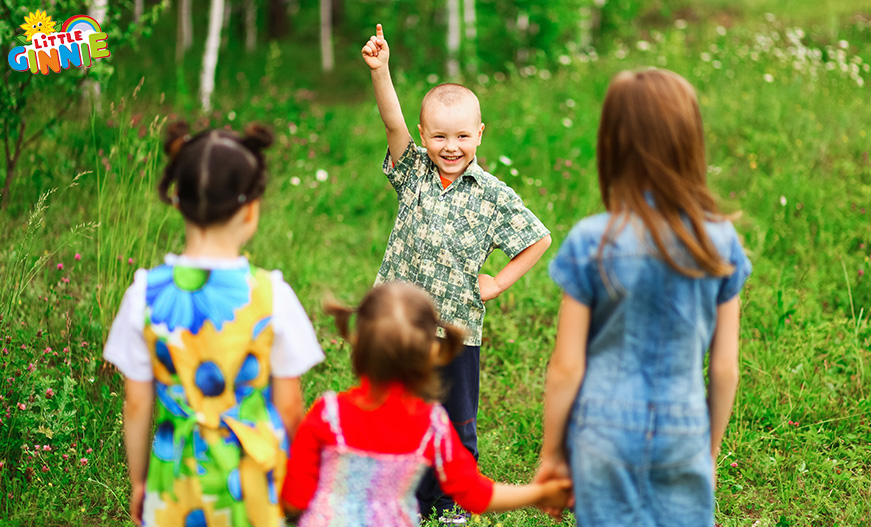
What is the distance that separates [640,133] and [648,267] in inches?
12.3

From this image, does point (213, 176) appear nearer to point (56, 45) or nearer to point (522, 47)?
point (56, 45)

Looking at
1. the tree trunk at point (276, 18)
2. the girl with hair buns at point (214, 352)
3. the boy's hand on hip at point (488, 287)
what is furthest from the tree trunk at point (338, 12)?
the girl with hair buns at point (214, 352)

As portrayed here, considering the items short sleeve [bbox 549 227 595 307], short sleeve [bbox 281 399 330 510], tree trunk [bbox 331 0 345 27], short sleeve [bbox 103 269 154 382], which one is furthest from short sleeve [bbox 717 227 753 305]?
tree trunk [bbox 331 0 345 27]

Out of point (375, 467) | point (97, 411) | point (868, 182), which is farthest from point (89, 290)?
point (868, 182)

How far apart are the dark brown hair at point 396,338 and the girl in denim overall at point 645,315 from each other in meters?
0.35

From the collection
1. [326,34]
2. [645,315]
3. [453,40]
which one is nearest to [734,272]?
[645,315]

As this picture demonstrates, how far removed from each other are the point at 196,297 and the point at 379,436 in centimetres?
52

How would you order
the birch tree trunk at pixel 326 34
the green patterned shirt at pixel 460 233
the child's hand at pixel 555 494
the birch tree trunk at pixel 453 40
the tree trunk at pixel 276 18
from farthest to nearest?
the tree trunk at pixel 276 18 → the birch tree trunk at pixel 326 34 → the birch tree trunk at pixel 453 40 → the green patterned shirt at pixel 460 233 → the child's hand at pixel 555 494

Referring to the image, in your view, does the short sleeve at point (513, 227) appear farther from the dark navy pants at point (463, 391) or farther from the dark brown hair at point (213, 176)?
the dark brown hair at point (213, 176)

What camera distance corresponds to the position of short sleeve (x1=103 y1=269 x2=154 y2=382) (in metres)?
1.69

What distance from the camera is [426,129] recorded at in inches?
106

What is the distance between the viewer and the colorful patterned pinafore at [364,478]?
174cm

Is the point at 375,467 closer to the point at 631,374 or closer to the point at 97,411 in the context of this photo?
the point at 631,374

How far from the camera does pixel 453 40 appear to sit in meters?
12.8
